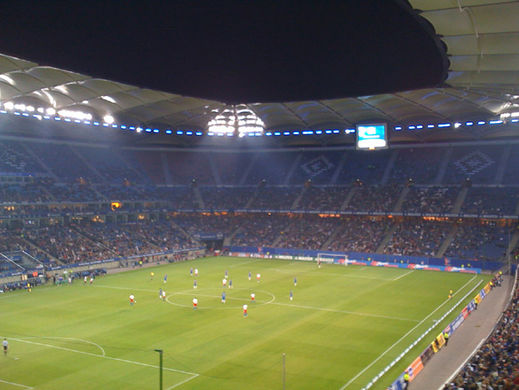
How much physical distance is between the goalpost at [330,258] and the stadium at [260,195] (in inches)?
25.7

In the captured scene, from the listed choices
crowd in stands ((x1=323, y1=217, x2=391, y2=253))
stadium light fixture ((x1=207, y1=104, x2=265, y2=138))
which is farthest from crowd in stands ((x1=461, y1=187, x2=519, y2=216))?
stadium light fixture ((x1=207, y1=104, x2=265, y2=138))

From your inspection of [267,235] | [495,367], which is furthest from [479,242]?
[495,367]

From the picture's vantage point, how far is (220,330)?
112ft

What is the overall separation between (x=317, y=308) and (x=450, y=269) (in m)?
28.2

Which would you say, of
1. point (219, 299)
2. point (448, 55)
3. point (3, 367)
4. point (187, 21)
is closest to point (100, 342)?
point (3, 367)

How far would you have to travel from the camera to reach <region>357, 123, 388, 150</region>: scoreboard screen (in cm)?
5841

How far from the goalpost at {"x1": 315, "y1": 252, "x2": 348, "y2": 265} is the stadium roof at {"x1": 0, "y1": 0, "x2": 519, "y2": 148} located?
1992 cm

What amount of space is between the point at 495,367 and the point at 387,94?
1722 inches

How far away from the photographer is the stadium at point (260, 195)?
28.3 m

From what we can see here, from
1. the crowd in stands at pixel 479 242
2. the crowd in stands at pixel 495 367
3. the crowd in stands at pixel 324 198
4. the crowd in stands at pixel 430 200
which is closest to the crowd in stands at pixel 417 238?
the crowd in stands at pixel 430 200

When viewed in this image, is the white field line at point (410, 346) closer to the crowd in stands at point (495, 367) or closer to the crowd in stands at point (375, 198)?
the crowd in stands at point (495, 367)

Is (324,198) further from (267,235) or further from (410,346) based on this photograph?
(410,346)

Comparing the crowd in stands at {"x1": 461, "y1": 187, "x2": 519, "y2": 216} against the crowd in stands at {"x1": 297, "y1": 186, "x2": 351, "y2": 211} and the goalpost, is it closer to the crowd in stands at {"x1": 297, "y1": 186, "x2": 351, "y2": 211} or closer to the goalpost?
the goalpost

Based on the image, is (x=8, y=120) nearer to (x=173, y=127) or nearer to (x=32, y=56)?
(x=173, y=127)
